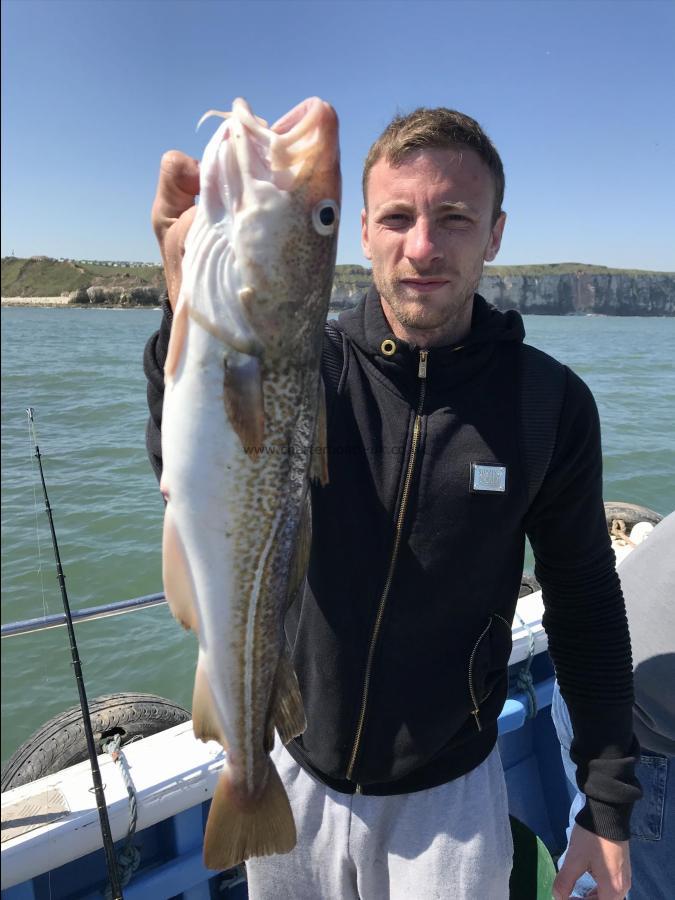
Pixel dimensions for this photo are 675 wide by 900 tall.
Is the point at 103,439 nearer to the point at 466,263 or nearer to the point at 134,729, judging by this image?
the point at 134,729

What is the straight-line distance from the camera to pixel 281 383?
5.83ft

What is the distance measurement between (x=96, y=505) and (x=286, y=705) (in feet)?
36.2

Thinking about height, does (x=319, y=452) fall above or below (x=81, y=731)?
above

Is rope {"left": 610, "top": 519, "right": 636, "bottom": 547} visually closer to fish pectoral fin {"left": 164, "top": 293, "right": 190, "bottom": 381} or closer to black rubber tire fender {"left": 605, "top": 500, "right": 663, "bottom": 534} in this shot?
black rubber tire fender {"left": 605, "top": 500, "right": 663, "bottom": 534}

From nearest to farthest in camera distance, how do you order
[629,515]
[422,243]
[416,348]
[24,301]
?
[422,243], [416,348], [24,301], [629,515]

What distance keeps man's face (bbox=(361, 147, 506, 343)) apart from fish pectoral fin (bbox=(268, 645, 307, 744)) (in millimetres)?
1205

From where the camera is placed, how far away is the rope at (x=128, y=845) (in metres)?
2.46

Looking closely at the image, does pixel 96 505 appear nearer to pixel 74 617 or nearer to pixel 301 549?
pixel 74 617

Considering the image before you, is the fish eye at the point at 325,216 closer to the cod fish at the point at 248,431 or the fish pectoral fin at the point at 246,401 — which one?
the cod fish at the point at 248,431

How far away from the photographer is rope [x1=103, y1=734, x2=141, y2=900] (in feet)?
8.05

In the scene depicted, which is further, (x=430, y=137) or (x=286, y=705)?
(x=430, y=137)

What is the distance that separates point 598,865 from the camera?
231 centimetres

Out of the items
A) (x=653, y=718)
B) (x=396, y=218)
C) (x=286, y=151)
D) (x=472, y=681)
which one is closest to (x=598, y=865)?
(x=653, y=718)

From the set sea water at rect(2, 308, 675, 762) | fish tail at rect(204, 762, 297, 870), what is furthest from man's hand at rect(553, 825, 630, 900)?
sea water at rect(2, 308, 675, 762)
